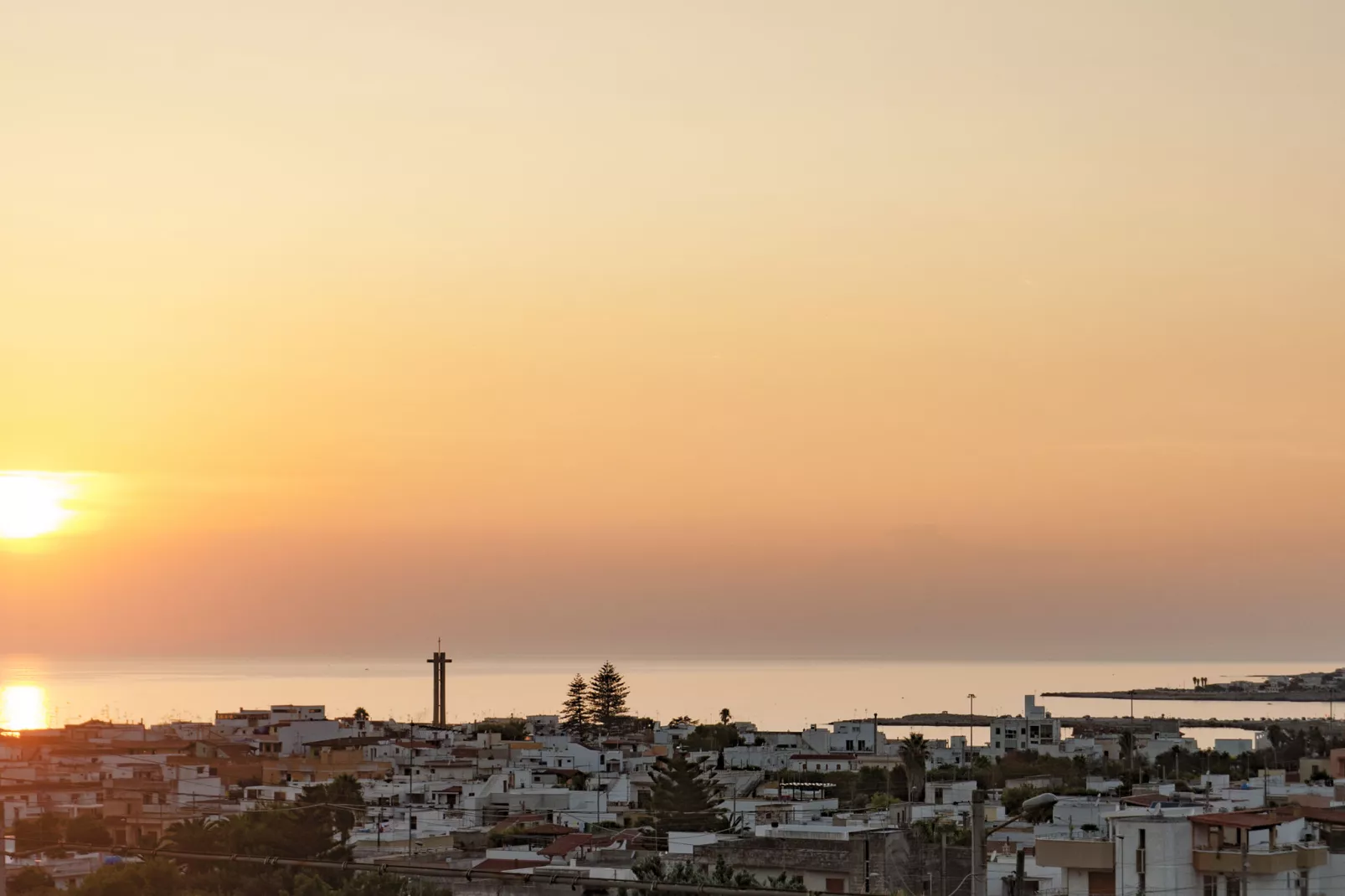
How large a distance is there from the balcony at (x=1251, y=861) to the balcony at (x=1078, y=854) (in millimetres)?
1118

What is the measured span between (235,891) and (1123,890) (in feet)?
41.2

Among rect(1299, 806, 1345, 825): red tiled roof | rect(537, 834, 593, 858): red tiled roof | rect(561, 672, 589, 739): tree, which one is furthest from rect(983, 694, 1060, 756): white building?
rect(1299, 806, 1345, 825): red tiled roof

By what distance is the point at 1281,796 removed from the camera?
1319 inches

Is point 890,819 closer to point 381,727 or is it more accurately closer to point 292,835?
point 292,835

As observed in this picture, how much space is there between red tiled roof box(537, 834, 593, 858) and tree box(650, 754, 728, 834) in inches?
284

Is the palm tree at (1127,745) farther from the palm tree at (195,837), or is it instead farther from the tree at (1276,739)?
the palm tree at (195,837)

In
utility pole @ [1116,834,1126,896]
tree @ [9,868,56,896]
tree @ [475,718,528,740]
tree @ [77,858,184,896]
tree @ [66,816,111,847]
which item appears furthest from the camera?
tree @ [475,718,528,740]

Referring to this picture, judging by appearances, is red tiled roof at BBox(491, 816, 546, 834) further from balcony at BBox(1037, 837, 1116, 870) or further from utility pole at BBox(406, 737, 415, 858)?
balcony at BBox(1037, 837, 1116, 870)

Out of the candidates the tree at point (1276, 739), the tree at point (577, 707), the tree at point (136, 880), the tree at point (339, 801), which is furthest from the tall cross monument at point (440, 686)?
the tree at point (136, 880)

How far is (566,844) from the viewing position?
121 feet

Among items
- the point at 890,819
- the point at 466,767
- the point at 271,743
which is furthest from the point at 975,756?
the point at 890,819

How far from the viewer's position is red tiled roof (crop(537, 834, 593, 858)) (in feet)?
116

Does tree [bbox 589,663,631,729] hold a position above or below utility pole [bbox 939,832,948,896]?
below

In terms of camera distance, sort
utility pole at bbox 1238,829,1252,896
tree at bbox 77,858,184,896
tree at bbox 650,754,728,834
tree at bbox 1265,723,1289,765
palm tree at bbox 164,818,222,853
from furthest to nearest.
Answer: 1. tree at bbox 1265,723,1289,765
2. tree at bbox 650,754,728,834
3. palm tree at bbox 164,818,222,853
4. tree at bbox 77,858,184,896
5. utility pole at bbox 1238,829,1252,896
